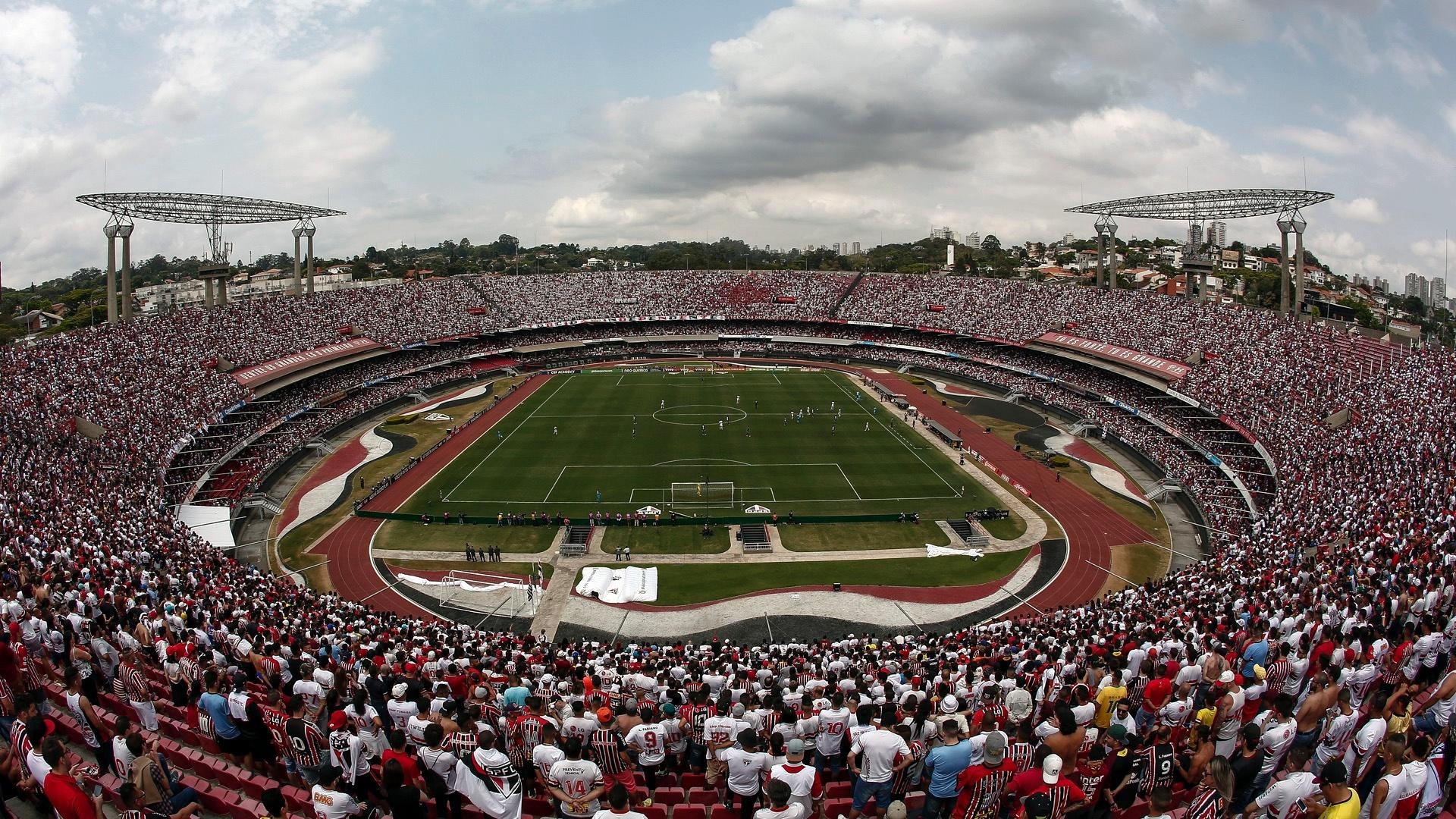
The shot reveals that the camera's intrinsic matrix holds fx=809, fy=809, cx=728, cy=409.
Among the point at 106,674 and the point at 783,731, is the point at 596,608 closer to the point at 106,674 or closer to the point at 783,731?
the point at 106,674

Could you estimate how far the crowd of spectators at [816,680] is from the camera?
8.83m

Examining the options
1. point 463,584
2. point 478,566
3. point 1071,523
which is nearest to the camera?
point 463,584

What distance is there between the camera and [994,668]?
56.9ft

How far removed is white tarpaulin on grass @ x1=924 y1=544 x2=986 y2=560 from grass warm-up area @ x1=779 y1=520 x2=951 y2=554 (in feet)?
2.20

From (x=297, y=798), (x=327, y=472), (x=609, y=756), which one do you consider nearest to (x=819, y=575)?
(x=609, y=756)

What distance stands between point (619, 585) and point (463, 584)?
6.60m

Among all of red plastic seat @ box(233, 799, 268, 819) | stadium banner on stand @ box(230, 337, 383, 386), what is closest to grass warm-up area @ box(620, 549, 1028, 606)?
red plastic seat @ box(233, 799, 268, 819)

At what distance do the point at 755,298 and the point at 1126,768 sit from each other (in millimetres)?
95127

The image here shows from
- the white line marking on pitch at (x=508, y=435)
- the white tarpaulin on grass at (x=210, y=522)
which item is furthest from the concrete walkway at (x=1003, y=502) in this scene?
the white tarpaulin on grass at (x=210, y=522)

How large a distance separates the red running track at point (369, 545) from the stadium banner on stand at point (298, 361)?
15271 mm

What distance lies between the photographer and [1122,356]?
6462cm

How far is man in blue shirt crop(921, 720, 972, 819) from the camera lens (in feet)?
29.0

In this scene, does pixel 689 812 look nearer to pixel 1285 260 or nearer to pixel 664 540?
pixel 664 540

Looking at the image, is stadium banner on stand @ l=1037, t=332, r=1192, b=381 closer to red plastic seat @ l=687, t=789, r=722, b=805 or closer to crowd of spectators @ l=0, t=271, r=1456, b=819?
crowd of spectators @ l=0, t=271, r=1456, b=819
